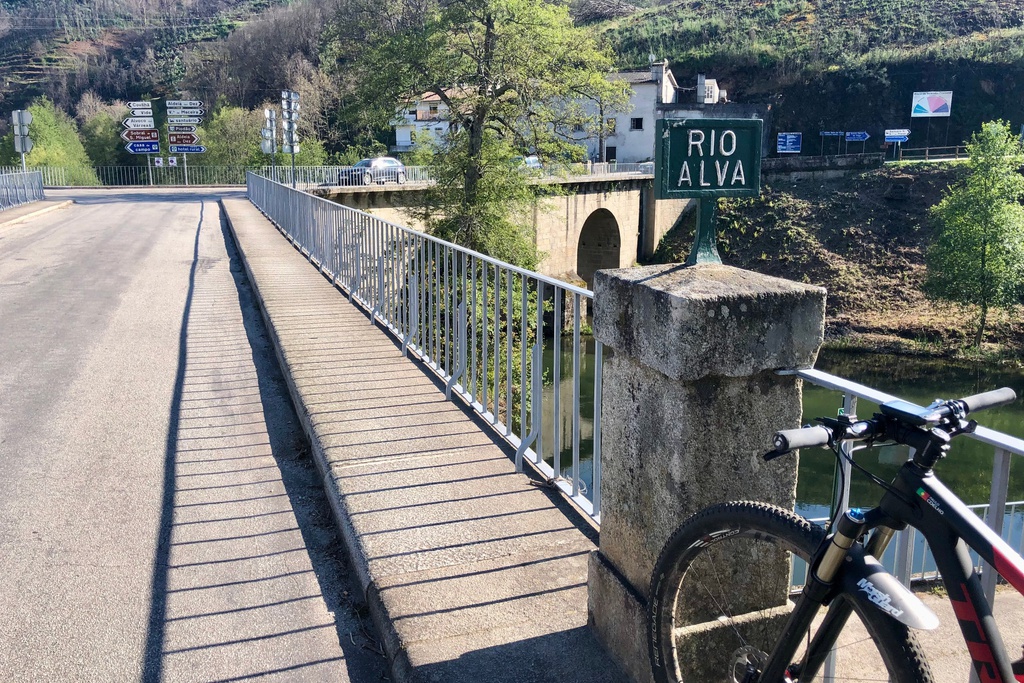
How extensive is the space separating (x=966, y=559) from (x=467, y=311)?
559 cm

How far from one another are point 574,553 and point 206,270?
1183cm

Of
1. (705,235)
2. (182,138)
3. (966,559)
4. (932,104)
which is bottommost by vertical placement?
(966,559)

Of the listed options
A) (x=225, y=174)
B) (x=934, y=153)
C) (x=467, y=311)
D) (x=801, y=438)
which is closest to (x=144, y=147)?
(x=225, y=174)

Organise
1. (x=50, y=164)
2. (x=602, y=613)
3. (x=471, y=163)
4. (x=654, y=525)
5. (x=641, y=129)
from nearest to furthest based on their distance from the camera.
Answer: (x=654, y=525) < (x=602, y=613) < (x=471, y=163) < (x=50, y=164) < (x=641, y=129)

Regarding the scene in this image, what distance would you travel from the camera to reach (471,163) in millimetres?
27797

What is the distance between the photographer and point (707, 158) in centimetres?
247

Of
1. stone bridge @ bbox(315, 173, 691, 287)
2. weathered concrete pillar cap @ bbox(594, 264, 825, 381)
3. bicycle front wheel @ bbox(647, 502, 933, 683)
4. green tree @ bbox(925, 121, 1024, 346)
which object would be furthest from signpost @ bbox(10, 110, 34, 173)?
green tree @ bbox(925, 121, 1024, 346)


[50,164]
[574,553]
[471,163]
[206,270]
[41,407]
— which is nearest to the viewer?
[574,553]

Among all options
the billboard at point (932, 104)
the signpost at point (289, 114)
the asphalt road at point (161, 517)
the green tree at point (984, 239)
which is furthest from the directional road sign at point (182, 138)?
the billboard at point (932, 104)

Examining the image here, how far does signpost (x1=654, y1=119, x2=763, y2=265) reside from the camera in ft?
7.93

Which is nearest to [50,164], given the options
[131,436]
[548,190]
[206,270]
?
[548,190]

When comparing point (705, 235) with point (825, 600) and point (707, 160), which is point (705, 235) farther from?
point (825, 600)

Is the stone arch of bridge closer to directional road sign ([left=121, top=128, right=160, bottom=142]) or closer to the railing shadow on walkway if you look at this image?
directional road sign ([left=121, top=128, right=160, bottom=142])

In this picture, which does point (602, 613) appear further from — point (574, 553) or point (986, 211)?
point (986, 211)
